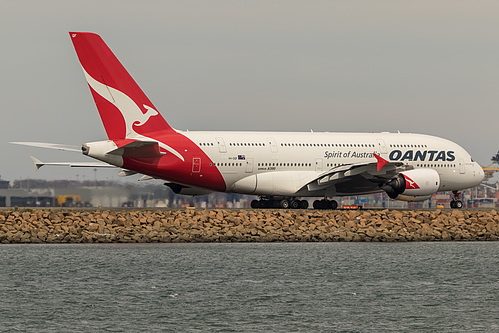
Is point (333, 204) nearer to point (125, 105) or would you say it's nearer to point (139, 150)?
point (139, 150)

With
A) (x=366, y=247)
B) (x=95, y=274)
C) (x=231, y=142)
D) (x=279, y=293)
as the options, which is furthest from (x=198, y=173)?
(x=279, y=293)

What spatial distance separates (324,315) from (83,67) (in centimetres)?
2738

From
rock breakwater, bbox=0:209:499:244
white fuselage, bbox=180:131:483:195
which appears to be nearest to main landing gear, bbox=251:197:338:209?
white fuselage, bbox=180:131:483:195

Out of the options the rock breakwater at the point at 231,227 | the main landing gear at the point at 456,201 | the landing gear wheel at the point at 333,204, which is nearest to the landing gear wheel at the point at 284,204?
the landing gear wheel at the point at 333,204

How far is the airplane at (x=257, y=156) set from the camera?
49.9 meters

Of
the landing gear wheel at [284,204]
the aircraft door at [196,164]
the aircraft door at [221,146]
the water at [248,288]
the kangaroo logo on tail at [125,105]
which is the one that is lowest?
the water at [248,288]

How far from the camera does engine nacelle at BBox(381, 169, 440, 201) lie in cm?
5322

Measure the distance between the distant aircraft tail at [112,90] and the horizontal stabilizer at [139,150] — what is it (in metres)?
1.70

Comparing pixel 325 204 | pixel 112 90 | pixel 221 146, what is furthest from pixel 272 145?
pixel 112 90

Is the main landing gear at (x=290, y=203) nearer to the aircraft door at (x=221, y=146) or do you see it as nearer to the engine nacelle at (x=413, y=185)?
the engine nacelle at (x=413, y=185)

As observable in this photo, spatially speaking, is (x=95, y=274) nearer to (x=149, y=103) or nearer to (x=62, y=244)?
(x=62, y=244)

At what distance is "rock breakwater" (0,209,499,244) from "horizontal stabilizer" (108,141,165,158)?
3375 millimetres

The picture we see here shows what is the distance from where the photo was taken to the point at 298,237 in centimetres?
4775

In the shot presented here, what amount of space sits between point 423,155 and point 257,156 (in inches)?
471
